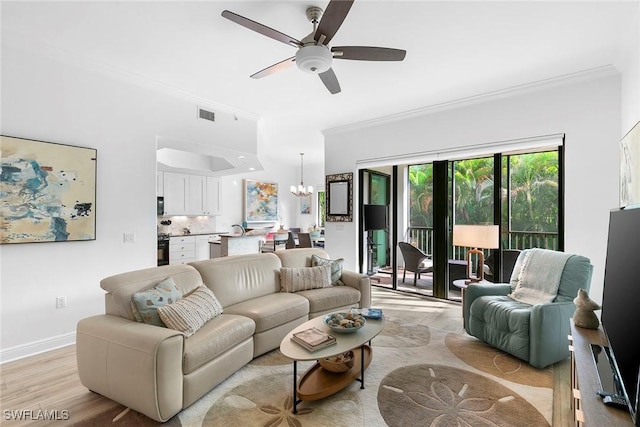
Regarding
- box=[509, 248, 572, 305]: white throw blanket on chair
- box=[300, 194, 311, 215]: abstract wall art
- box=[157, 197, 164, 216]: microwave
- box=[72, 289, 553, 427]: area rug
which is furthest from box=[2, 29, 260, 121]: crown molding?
box=[300, 194, 311, 215]: abstract wall art

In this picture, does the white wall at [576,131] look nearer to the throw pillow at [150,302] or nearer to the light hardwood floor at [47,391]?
the throw pillow at [150,302]

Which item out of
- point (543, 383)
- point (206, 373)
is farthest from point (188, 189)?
point (543, 383)

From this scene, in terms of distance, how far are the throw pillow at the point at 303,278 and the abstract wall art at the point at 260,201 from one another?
16.6 ft

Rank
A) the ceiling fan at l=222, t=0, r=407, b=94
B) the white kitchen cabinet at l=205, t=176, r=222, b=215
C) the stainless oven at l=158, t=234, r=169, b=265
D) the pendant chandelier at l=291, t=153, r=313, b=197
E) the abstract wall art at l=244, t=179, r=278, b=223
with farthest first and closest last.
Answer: the abstract wall art at l=244, t=179, r=278, b=223, the pendant chandelier at l=291, t=153, r=313, b=197, the white kitchen cabinet at l=205, t=176, r=222, b=215, the stainless oven at l=158, t=234, r=169, b=265, the ceiling fan at l=222, t=0, r=407, b=94

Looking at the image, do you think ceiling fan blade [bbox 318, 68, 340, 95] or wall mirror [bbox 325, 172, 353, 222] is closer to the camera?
ceiling fan blade [bbox 318, 68, 340, 95]

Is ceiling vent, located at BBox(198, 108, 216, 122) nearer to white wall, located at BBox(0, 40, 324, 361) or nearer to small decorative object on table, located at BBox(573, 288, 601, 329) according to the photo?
white wall, located at BBox(0, 40, 324, 361)

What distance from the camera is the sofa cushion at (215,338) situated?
2.05 meters

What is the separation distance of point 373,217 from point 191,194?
4.29 meters

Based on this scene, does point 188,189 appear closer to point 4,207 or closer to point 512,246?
point 4,207

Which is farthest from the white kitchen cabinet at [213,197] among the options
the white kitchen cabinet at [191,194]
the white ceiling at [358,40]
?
the white ceiling at [358,40]

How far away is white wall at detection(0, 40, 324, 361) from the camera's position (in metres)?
2.82

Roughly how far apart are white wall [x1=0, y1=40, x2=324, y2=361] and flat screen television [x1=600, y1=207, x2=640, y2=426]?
4.17 metres

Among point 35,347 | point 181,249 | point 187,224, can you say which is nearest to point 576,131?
point 35,347

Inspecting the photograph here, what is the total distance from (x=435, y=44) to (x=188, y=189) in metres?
5.97
